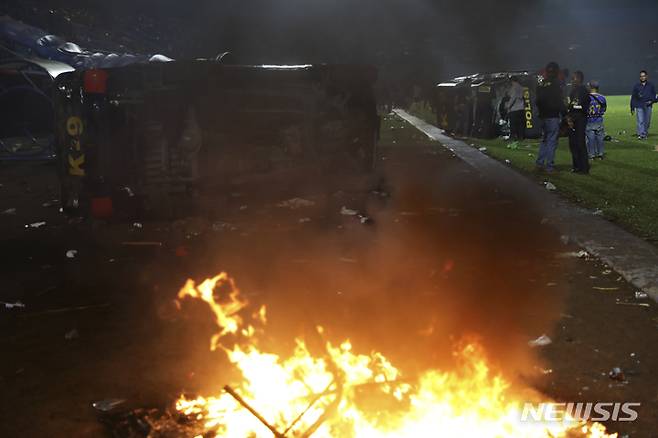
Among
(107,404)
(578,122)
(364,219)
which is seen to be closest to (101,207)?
(364,219)

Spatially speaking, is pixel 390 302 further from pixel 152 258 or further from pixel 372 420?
pixel 152 258

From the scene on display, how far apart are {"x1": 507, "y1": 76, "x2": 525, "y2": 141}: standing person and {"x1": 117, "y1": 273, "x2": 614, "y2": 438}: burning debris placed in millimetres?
15295

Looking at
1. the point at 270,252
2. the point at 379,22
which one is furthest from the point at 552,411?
the point at 379,22

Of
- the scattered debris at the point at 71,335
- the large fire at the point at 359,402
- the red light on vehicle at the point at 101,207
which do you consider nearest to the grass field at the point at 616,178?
the large fire at the point at 359,402

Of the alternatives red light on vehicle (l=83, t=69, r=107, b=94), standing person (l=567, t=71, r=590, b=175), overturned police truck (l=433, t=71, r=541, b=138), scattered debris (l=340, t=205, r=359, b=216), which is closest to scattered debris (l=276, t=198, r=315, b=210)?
scattered debris (l=340, t=205, r=359, b=216)

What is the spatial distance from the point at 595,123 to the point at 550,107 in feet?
6.57

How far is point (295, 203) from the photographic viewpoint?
851cm

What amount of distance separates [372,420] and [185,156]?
202 inches

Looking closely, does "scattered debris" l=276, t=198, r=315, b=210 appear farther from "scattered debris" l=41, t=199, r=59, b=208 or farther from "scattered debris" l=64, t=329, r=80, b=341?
"scattered debris" l=64, t=329, r=80, b=341

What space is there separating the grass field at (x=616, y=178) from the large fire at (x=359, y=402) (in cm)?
415

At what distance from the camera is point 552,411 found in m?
3.03

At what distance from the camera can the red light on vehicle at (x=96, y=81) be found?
7039 mm

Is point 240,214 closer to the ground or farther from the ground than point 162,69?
closer to the ground

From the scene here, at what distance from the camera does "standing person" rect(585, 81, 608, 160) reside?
482 inches
